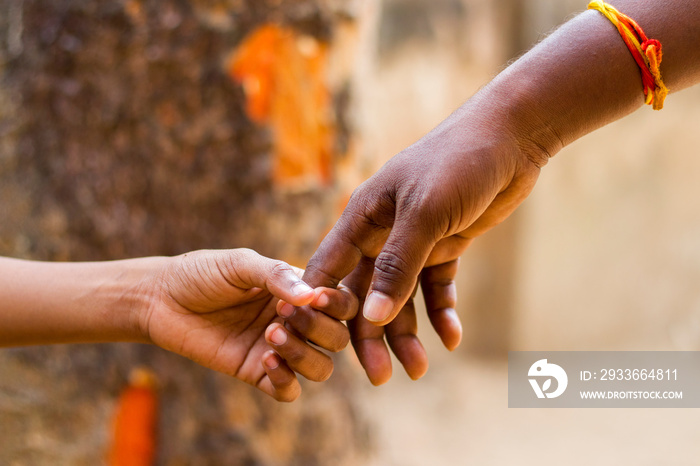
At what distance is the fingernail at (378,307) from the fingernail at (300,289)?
12 centimetres

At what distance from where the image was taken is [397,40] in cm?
454

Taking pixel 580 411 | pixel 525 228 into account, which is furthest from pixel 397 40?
pixel 580 411

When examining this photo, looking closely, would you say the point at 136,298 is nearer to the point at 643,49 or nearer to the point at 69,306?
the point at 69,306

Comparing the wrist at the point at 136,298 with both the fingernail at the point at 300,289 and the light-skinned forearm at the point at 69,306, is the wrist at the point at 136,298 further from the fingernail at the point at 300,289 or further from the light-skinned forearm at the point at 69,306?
the fingernail at the point at 300,289

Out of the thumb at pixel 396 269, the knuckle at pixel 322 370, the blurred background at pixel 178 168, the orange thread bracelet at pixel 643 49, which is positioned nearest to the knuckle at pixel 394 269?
the thumb at pixel 396 269

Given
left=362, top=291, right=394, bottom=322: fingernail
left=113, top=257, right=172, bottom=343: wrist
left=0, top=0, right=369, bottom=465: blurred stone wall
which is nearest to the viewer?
left=362, top=291, right=394, bottom=322: fingernail

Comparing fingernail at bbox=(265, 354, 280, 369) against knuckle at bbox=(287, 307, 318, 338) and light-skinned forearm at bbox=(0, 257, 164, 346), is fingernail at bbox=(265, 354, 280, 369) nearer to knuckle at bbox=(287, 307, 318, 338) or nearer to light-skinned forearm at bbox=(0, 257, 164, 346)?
knuckle at bbox=(287, 307, 318, 338)

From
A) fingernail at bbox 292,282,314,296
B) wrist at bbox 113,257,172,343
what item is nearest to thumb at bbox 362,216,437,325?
fingernail at bbox 292,282,314,296

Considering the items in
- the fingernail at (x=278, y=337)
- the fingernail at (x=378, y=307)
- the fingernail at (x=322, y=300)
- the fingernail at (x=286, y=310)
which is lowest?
the fingernail at (x=278, y=337)

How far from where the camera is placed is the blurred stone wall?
5.62ft

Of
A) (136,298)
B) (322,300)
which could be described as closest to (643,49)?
(322,300)

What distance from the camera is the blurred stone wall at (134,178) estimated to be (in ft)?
5.62

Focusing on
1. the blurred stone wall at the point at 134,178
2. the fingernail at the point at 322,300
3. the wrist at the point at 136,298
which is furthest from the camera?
the blurred stone wall at the point at 134,178

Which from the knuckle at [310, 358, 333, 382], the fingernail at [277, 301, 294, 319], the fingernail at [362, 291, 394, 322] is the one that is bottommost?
the knuckle at [310, 358, 333, 382]
